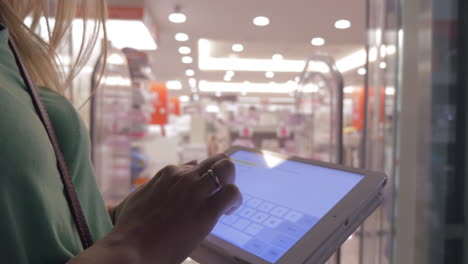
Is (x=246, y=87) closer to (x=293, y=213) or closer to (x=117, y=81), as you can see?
(x=117, y=81)

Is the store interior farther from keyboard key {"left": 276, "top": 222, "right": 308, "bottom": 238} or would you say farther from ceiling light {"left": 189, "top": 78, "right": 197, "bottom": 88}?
ceiling light {"left": 189, "top": 78, "right": 197, "bottom": 88}

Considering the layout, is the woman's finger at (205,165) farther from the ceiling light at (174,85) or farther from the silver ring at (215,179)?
the ceiling light at (174,85)

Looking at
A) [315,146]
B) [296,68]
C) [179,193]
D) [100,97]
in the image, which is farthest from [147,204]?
[296,68]

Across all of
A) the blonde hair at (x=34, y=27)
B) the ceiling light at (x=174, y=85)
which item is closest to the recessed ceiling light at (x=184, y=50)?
the ceiling light at (x=174, y=85)

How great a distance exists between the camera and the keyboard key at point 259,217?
0.64 m

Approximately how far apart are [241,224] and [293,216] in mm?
92

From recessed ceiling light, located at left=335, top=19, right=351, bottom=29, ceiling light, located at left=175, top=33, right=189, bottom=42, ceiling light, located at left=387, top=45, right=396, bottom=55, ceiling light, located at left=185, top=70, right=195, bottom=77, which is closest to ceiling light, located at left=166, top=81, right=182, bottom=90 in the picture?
ceiling light, located at left=185, top=70, right=195, bottom=77

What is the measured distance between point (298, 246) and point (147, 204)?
237 millimetres

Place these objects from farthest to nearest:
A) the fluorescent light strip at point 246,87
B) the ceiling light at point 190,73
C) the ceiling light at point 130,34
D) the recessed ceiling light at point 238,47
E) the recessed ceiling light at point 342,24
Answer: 1. the fluorescent light strip at point 246,87
2. the ceiling light at point 190,73
3. the recessed ceiling light at point 238,47
4. the recessed ceiling light at point 342,24
5. the ceiling light at point 130,34

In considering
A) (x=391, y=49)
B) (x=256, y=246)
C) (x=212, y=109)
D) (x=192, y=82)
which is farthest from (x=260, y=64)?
(x=256, y=246)

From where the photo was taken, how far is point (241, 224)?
0.66 metres

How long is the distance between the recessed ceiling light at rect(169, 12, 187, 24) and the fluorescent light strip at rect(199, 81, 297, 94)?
27.0 ft

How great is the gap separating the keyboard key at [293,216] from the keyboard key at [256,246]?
0.06 metres

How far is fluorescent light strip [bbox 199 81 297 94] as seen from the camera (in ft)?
47.6
